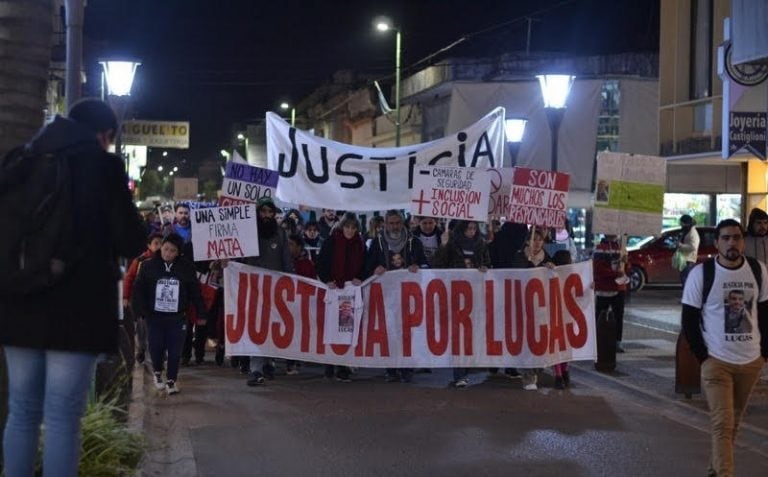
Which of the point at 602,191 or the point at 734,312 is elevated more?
the point at 602,191

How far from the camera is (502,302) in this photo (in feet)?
36.4

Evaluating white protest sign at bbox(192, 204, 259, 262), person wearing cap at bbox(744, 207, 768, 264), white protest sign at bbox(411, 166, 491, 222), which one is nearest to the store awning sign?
person wearing cap at bbox(744, 207, 768, 264)

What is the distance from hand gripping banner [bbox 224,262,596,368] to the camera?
11.1 metres

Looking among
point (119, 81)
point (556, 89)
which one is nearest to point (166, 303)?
point (556, 89)

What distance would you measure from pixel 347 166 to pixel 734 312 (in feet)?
23.8

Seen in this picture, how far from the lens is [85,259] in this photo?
4238 mm

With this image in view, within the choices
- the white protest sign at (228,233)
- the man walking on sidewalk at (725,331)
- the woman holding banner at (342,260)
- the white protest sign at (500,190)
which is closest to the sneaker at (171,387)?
the white protest sign at (228,233)

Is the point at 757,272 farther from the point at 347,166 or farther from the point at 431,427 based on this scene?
the point at 347,166

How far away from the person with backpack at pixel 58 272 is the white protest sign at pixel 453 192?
772 centimetres

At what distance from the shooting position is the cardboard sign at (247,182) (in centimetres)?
1252

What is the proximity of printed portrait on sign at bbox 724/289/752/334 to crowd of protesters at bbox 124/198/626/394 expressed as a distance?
4.73 meters

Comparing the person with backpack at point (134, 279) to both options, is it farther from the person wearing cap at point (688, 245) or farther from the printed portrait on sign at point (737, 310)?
the person wearing cap at point (688, 245)

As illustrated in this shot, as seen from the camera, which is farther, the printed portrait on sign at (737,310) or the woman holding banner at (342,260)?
the woman holding banner at (342,260)

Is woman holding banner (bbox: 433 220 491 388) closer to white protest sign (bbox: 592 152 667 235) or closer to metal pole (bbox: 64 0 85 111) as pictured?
white protest sign (bbox: 592 152 667 235)
